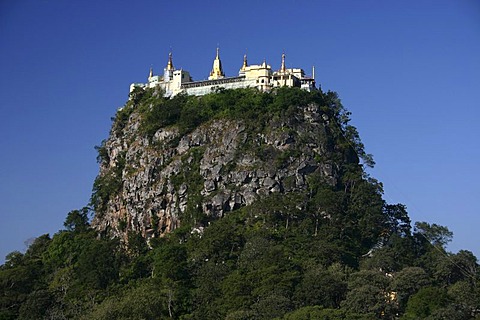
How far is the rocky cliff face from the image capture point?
10244 cm

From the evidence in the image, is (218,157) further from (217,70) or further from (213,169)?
(217,70)

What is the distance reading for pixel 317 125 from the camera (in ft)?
354

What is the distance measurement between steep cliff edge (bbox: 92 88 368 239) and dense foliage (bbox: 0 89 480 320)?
1.35 ft

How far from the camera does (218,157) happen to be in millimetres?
105750

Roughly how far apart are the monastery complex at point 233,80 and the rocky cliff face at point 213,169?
6043 millimetres

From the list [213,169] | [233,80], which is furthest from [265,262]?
[233,80]

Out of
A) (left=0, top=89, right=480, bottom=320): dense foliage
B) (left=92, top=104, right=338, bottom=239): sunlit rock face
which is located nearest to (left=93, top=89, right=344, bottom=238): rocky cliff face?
(left=92, top=104, right=338, bottom=239): sunlit rock face

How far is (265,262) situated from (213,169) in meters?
22.6

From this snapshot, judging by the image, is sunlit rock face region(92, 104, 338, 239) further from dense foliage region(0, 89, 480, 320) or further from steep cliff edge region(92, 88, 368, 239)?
dense foliage region(0, 89, 480, 320)

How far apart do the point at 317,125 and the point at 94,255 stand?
102 feet

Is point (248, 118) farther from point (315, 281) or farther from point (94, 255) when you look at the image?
point (315, 281)

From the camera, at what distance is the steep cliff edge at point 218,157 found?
102750 mm

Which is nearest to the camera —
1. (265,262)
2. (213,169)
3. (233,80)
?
(265,262)

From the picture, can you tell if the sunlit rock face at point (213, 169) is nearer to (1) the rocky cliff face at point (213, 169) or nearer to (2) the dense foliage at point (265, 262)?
(1) the rocky cliff face at point (213, 169)
